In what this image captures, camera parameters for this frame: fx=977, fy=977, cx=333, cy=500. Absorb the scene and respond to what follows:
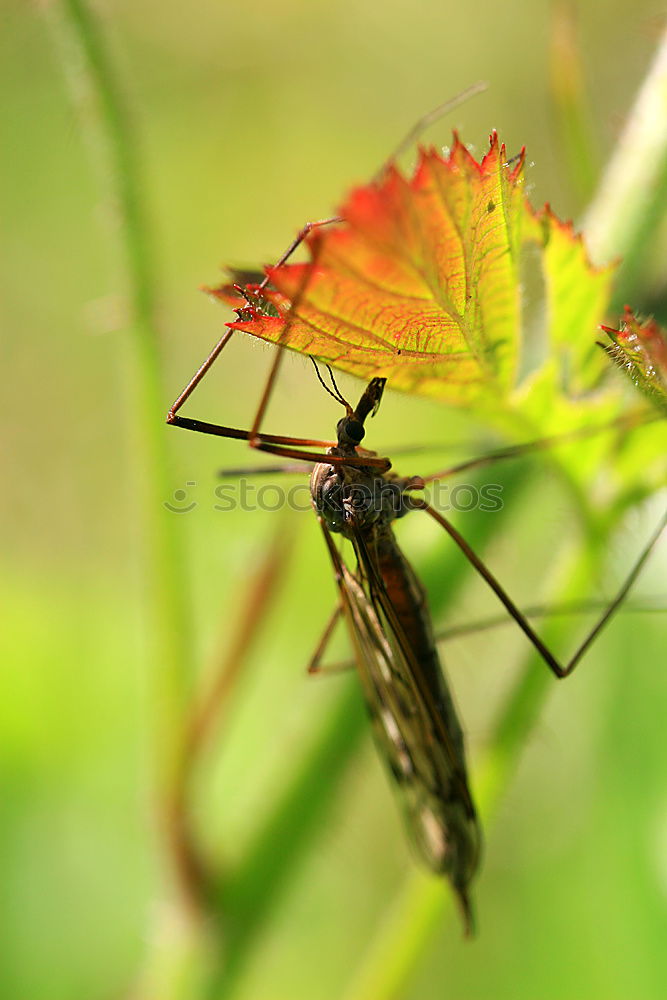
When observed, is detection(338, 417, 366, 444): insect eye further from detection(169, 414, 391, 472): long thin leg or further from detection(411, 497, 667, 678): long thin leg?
detection(411, 497, 667, 678): long thin leg

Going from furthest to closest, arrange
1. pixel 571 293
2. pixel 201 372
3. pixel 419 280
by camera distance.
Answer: pixel 201 372 < pixel 571 293 < pixel 419 280

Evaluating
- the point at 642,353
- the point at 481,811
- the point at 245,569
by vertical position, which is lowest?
the point at 481,811

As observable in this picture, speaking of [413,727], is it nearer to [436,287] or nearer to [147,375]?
[147,375]

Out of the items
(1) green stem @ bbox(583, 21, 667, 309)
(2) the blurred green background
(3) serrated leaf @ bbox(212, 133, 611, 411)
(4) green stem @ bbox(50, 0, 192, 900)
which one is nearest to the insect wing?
(2) the blurred green background

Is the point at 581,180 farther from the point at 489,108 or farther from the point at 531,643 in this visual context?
the point at 489,108

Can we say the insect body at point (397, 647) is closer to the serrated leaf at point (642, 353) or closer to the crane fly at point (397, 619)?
the crane fly at point (397, 619)

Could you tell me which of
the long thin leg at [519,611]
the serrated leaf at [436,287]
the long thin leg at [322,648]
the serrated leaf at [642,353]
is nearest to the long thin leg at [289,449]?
the long thin leg at [519,611]

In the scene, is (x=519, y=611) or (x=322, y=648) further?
(x=322, y=648)

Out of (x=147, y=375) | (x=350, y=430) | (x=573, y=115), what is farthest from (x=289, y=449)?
(x=573, y=115)
